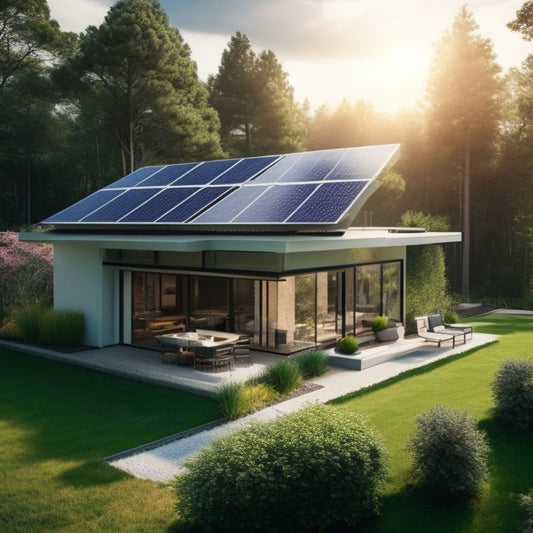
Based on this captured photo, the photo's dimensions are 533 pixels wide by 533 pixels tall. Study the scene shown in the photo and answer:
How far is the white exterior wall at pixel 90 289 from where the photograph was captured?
55.8ft

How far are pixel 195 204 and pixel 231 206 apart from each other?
1.43 m

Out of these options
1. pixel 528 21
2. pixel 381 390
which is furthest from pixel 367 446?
pixel 528 21

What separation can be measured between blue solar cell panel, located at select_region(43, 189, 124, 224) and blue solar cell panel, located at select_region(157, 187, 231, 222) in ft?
11.9

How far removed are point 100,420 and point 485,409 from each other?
727cm

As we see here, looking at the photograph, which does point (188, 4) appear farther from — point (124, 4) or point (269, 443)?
point (124, 4)

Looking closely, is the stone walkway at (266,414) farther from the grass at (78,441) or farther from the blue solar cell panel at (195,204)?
the blue solar cell panel at (195,204)

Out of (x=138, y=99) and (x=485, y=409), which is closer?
(x=485, y=409)

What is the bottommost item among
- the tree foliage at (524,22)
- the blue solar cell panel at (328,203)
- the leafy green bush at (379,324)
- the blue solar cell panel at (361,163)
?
the leafy green bush at (379,324)

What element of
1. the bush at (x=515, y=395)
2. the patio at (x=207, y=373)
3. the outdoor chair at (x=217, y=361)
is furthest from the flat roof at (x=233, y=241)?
the bush at (x=515, y=395)

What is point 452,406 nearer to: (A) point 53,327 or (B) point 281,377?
(B) point 281,377

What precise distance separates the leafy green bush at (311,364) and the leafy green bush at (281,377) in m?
0.94

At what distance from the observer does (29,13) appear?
4031cm

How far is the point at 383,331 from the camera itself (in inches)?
714

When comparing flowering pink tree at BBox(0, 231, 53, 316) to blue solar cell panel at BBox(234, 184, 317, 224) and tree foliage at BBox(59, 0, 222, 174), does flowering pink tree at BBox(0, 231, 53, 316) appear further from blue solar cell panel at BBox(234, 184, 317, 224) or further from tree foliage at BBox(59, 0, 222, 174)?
tree foliage at BBox(59, 0, 222, 174)
